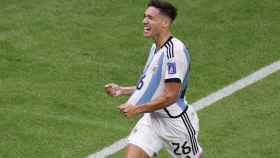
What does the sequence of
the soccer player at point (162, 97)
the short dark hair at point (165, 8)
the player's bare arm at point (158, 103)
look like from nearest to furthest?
the player's bare arm at point (158, 103)
the soccer player at point (162, 97)
the short dark hair at point (165, 8)

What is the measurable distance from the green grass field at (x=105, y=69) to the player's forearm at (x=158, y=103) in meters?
2.48

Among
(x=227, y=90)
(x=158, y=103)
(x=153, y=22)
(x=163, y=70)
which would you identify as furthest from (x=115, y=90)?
(x=227, y=90)

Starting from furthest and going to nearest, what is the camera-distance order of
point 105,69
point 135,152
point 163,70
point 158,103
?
point 105,69, point 135,152, point 163,70, point 158,103

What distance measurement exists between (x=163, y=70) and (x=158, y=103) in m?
0.43

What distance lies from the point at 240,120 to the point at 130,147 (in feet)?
10.7

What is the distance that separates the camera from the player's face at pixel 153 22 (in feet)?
31.3

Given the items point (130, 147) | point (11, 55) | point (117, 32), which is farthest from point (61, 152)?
point (117, 32)

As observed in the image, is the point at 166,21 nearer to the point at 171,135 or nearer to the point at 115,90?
the point at 115,90

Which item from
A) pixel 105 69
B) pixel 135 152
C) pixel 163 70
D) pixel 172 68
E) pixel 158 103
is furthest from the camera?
pixel 105 69

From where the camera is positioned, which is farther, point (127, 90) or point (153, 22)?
point (127, 90)

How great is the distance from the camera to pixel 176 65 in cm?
948

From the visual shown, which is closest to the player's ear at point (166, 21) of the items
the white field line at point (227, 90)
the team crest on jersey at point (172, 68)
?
the team crest on jersey at point (172, 68)

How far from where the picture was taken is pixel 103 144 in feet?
39.3

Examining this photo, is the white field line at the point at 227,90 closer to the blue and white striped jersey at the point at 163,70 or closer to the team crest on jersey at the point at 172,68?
the blue and white striped jersey at the point at 163,70
